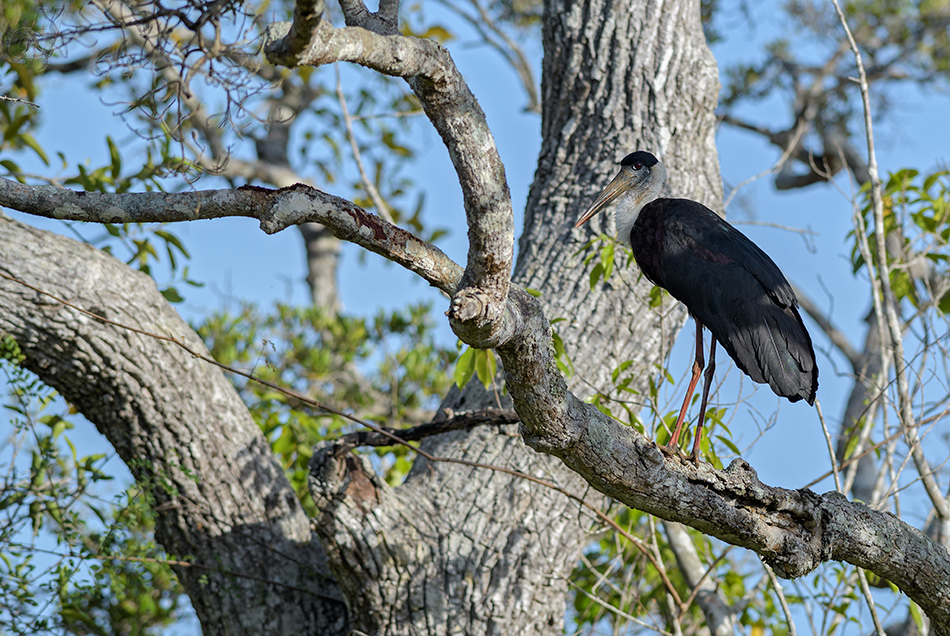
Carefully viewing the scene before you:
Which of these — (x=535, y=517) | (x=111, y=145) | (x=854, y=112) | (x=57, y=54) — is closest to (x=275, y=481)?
(x=535, y=517)

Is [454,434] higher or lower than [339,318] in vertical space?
lower

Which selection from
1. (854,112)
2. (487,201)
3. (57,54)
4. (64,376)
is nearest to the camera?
(487,201)

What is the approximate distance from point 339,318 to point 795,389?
390cm

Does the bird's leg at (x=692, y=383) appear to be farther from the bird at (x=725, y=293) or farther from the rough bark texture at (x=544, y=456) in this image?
the rough bark texture at (x=544, y=456)

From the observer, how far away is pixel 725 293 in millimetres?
3117

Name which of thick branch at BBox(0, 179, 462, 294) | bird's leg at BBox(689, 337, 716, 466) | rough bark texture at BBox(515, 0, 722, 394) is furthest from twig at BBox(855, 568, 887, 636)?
thick branch at BBox(0, 179, 462, 294)

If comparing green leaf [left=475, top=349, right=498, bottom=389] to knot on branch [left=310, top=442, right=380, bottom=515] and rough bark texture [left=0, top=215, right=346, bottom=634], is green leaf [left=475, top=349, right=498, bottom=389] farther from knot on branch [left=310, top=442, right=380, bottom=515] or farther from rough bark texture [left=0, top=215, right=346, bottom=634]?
rough bark texture [left=0, top=215, right=346, bottom=634]

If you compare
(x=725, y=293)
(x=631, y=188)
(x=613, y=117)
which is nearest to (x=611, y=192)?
(x=631, y=188)

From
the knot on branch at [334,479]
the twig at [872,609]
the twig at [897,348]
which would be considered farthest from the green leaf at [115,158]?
the twig at [872,609]

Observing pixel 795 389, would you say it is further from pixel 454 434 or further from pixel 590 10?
pixel 590 10

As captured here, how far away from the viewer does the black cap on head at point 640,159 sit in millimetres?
3707

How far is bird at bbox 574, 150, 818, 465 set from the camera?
2.93m

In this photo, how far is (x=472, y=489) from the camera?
3.57m

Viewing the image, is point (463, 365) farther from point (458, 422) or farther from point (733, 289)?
point (733, 289)
